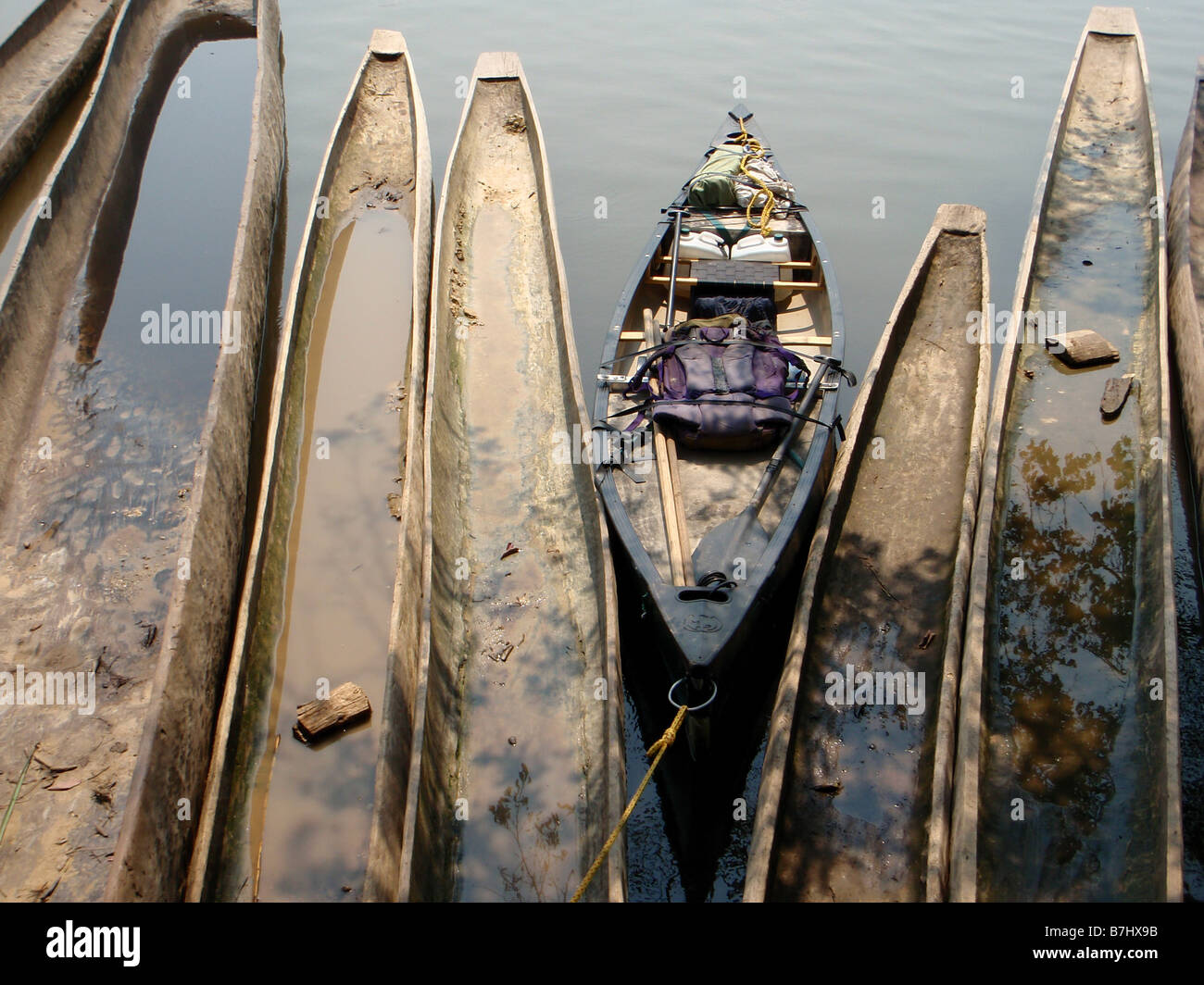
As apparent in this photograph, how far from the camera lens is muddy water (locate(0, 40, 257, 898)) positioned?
15.4 ft

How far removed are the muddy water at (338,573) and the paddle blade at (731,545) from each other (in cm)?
198

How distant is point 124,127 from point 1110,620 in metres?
10.9

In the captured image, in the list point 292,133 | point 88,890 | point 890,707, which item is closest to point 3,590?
point 88,890

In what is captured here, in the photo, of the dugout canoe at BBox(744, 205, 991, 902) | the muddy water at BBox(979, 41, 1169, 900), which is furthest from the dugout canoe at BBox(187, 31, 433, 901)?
the muddy water at BBox(979, 41, 1169, 900)

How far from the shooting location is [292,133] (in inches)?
472

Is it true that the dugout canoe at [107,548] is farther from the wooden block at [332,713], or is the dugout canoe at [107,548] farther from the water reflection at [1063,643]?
the water reflection at [1063,643]

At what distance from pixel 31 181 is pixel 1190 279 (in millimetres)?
11162

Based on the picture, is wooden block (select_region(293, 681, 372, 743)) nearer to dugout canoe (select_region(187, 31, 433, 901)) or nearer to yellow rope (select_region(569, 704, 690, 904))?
dugout canoe (select_region(187, 31, 433, 901))

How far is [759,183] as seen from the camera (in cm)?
935

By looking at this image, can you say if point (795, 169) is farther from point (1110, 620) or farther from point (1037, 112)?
point (1110, 620)

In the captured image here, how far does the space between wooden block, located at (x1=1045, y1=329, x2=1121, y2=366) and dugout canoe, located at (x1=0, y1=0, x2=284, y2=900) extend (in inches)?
247

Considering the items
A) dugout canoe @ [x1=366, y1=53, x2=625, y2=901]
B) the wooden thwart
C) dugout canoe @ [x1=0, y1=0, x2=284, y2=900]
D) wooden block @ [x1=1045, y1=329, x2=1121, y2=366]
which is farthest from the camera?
the wooden thwart

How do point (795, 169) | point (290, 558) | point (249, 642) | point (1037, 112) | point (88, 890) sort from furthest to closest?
point (1037, 112)
point (795, 169)
point (290, 558)
point (249, 642)
point (88, 890)

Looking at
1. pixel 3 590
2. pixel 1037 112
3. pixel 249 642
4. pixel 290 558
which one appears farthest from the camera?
pixel 1037 112
